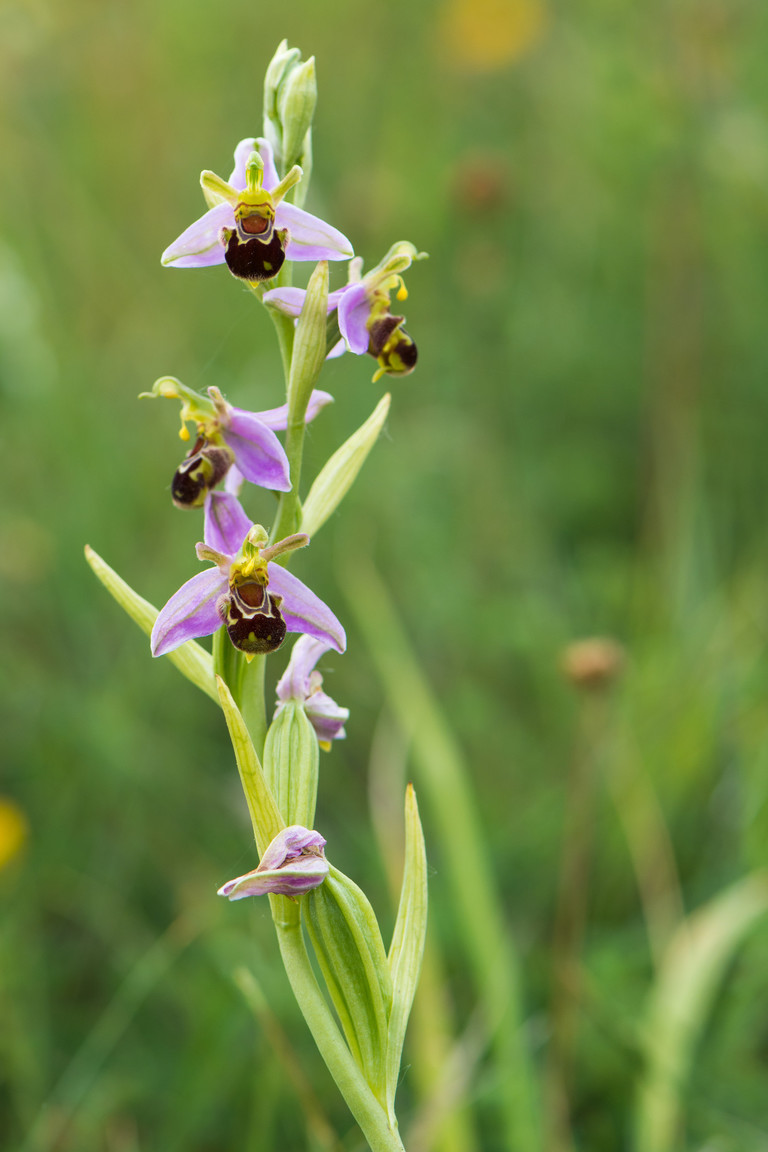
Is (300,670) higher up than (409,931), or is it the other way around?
(300,670)

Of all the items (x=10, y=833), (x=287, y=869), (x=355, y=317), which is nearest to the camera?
(x=287, y=869)

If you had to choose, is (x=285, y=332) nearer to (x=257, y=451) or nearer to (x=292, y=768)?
(x=257, y=451)

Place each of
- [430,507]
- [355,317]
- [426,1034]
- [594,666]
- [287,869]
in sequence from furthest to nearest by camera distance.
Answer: [430,507] < [594,666] < [426,1034] < [355,317] < [287,869]

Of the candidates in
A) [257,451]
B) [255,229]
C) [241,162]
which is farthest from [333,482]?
[241,162]

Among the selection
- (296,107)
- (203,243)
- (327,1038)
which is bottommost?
(327,1038)

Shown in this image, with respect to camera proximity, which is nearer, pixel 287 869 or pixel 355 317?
pixel 287 869

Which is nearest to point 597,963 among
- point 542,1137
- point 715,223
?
point 542,1137

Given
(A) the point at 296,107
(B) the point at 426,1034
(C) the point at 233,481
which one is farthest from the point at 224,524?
(B) the point at 426,1034

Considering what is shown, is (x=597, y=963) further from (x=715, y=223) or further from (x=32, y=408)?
(x=715, y=223)
